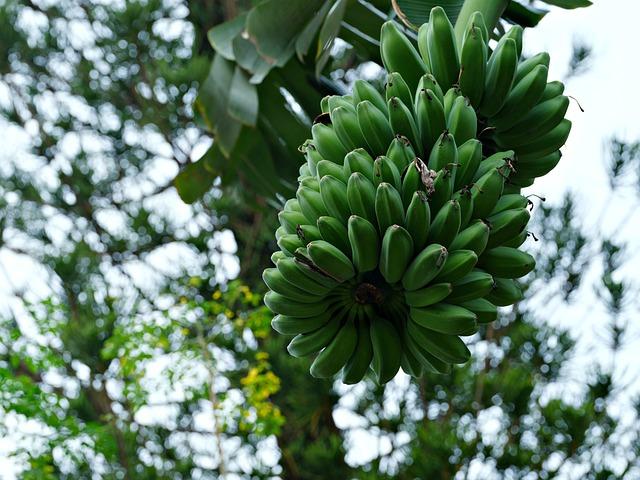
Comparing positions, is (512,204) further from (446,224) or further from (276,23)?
(276,23)

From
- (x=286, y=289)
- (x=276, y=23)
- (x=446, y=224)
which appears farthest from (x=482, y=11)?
(x=276, y=23)

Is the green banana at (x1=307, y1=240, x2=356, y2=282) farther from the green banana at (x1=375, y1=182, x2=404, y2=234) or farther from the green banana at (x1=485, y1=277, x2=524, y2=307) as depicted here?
the green banana at (x1=485, y1=277, x2=524, y2=307)

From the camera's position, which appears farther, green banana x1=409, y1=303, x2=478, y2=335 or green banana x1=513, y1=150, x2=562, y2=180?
green banana x1=513, y1=150, x2=562, y2=180

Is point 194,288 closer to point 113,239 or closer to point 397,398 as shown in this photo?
point 113,239

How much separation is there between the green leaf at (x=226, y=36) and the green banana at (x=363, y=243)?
3.13ft

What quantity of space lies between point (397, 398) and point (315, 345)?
2.67 meters

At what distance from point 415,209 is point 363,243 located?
0.06 m

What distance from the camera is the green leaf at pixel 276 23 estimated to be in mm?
1503

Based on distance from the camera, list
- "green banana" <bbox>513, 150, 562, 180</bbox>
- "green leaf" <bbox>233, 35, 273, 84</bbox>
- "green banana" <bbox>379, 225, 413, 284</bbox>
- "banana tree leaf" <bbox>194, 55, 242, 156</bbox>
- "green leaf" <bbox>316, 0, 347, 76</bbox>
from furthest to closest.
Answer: "banana tree leaf" <bbox>194, 55, 242, 156</bbox> → "green leaf" <bbox>233, 35, 273, 84</bbox> → "green leaf" <bbox>316, 0, 347, 76</bbox> → "green banana" <bbox>513, 150, 562, 180</bbox> → "green banana" <bbox>379, 225, 413, 284</bbox>

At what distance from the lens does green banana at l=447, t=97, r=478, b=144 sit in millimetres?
952

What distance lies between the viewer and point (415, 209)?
890 mm

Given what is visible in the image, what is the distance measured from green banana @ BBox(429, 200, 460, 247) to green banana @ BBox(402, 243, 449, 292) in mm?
18

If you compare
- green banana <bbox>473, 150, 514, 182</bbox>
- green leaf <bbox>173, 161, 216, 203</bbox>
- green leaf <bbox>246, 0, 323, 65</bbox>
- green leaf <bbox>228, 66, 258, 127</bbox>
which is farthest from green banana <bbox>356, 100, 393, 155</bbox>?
green leaf <bbox>173, 161, 216, 203</bbox>

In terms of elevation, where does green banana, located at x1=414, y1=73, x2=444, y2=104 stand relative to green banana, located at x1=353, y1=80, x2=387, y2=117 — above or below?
below
